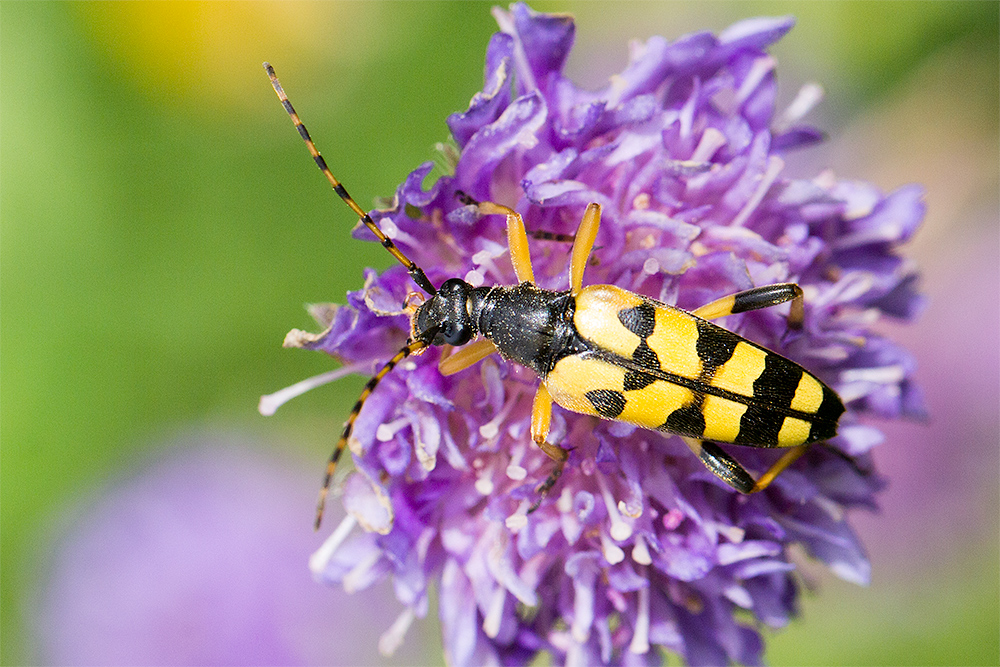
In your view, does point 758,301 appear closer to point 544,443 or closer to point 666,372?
point 666,372

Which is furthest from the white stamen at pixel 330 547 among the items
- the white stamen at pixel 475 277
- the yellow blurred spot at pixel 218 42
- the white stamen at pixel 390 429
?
the yellow blurred spot at pixel 218 42

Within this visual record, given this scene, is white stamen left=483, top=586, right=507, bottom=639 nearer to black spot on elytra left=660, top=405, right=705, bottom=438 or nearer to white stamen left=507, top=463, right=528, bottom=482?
white stamen left=507, top=463, right=528, bottom=482

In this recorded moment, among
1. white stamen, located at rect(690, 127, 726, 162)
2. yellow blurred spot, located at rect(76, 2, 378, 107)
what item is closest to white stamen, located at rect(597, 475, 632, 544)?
white stamen, located at rect(690, 127, 726, 162)

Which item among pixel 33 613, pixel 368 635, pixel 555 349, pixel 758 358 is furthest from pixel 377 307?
pixel 33 613

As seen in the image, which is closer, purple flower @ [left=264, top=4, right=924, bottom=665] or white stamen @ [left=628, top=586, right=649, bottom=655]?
purple flower @ [left=264, top=4, right=924, bottom=665]

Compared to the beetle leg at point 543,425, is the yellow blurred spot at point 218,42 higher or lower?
higher

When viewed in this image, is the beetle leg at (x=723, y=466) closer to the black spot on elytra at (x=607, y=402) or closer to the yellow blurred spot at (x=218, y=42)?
the black spot on elytra at (x=607, y=402)

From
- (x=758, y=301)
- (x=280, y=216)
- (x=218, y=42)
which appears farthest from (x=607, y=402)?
(x=218, y=42)

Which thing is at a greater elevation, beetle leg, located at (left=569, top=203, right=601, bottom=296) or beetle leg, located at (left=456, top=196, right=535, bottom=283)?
beetle leg, located at (left=456, top=196, right=535, bottom=283)

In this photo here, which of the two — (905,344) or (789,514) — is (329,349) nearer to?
(789,514)
